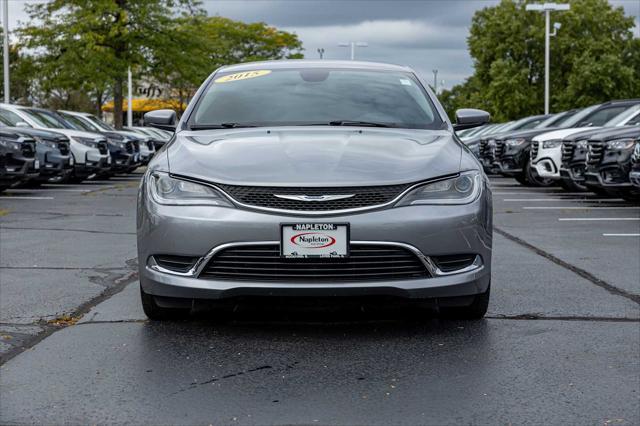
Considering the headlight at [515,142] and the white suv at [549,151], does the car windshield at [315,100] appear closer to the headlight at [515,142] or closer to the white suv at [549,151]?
the white suv at [549,151]

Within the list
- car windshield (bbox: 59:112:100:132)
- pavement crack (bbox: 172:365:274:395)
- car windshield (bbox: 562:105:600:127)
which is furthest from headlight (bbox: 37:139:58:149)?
pavement crack (bbox: 172:365:274:395)

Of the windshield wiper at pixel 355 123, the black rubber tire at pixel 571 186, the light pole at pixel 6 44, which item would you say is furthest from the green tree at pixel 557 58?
the windshield wiper at pixel 355 123

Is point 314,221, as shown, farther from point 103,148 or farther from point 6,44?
point 6,44

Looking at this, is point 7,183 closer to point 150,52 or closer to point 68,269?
point 68,269

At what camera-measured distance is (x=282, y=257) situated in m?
4.64

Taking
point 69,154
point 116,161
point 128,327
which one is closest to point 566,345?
point 128,327

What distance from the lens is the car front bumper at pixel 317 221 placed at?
4.62 m

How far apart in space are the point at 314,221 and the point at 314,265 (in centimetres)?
23

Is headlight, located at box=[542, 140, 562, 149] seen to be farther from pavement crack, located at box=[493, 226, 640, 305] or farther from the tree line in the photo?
the tree line

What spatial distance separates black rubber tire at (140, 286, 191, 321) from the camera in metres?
5.21

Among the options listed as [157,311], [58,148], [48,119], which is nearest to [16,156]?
[58,148]

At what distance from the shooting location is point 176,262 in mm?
4844

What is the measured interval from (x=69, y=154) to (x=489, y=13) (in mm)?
47319

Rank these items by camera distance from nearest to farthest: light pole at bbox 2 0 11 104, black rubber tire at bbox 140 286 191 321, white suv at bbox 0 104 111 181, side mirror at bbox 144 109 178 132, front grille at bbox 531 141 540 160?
black rubber tire at bbox 140 286 191 321
side mirror at bbox 144 109 178 132
front grille at bbox 531 141 540 160
white suv at bbox 0 104 111 181
light pole at bbox 2 0 11 104
